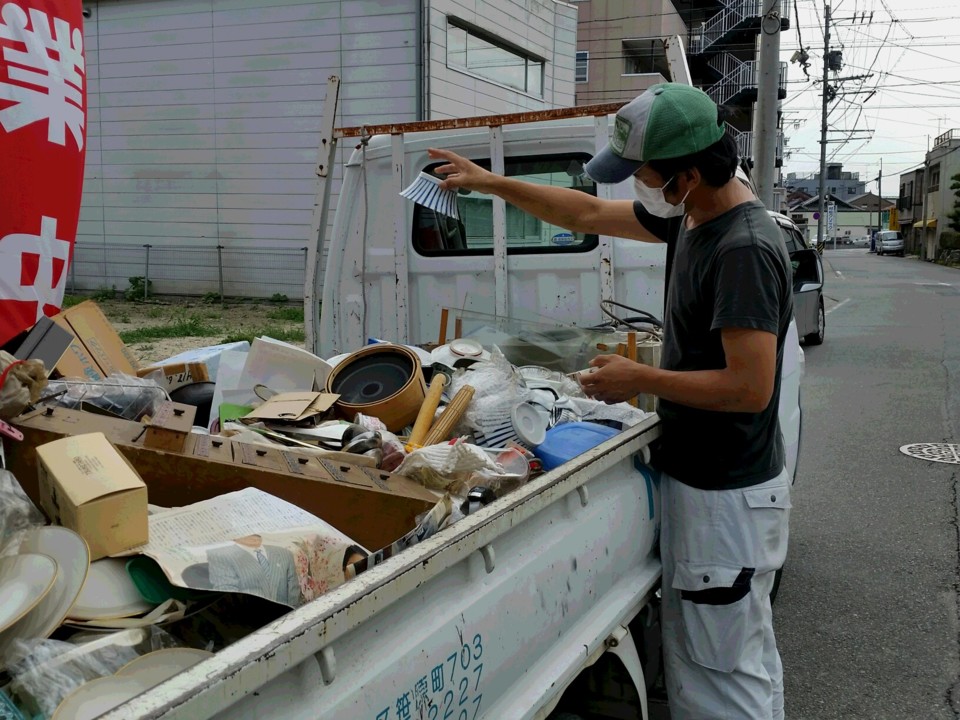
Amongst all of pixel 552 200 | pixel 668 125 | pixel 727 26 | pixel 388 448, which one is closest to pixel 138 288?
pixel 552 200

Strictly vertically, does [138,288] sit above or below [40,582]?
below

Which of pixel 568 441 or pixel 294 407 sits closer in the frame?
pixel 568 441

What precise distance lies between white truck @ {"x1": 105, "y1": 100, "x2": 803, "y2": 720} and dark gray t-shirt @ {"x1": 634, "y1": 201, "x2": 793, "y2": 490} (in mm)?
129

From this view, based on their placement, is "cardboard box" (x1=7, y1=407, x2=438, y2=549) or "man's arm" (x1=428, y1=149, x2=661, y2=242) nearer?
"cardboard box" (x1=7, y1=407, x2=438, y2=549)

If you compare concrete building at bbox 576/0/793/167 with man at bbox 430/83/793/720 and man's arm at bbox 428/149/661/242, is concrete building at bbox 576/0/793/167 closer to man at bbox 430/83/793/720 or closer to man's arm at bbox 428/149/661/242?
man's arm at bbox 428/149/661/242

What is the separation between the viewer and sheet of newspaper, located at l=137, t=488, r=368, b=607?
5.49 feet

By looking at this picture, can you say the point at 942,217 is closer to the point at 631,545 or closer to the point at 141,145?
the point at 141,145

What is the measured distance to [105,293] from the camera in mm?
17516

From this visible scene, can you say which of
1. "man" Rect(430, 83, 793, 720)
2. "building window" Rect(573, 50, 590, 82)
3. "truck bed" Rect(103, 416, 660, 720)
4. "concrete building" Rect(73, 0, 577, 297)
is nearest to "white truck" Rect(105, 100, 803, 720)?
"truck bed" Rect(103, 416, 660, 720)

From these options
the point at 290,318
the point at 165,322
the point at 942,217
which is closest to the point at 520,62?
the point at 290,318

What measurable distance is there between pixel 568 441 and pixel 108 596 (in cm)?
138

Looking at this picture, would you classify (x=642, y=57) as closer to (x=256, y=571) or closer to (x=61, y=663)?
(x=256, y=571)

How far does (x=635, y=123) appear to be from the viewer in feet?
8.00

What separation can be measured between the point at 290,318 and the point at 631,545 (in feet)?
42.1
